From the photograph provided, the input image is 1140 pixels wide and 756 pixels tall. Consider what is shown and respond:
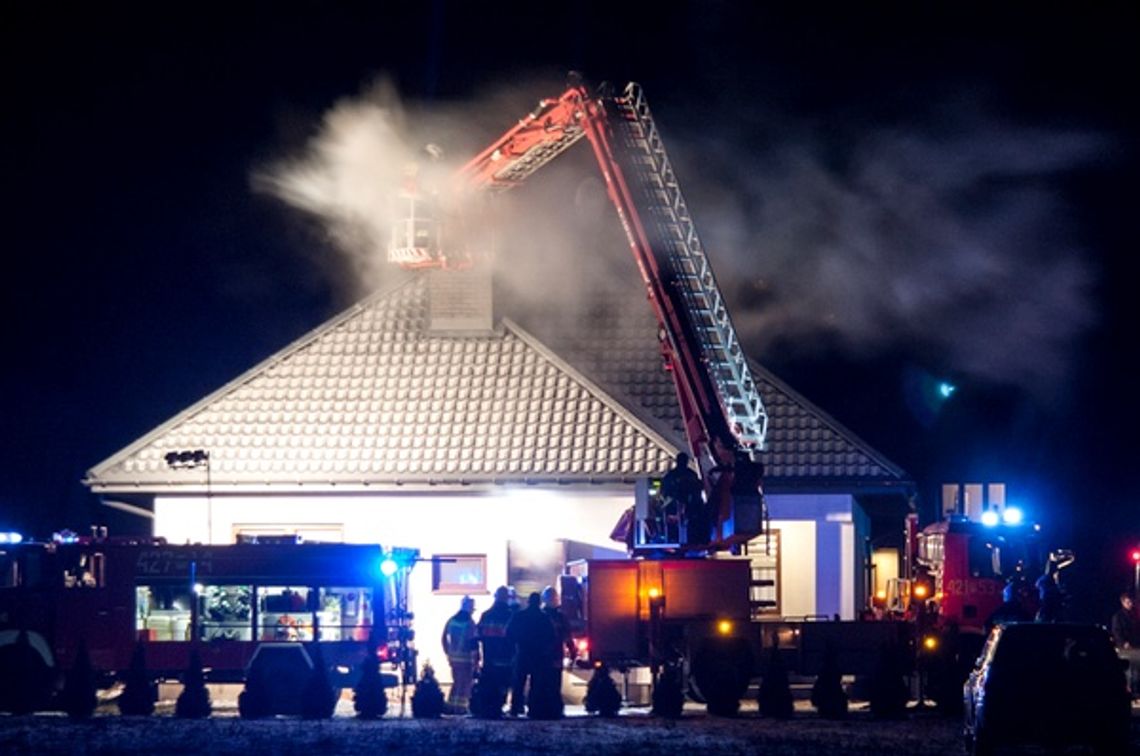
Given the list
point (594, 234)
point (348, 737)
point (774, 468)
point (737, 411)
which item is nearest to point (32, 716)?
point (348, 737)

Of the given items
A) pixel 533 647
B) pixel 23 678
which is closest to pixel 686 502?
pixel 533 647

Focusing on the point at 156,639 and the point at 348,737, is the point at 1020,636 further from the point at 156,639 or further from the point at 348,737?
the point at 156,639

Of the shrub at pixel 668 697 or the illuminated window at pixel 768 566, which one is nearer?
the shrub at pixel 668 697

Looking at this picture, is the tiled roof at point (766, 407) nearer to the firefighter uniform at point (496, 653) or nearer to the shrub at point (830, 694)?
the firefighter uniform at point (496, 653)

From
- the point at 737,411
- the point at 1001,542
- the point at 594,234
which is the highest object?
the point at 594,234

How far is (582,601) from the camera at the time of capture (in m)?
27.9

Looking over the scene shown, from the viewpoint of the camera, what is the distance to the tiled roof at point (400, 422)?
3234 centimetres

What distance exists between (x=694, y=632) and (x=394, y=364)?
402 inches

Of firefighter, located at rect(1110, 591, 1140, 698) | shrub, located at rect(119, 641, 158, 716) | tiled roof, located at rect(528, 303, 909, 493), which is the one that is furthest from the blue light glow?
shrub, located at rect(119, 641, 158, 716)

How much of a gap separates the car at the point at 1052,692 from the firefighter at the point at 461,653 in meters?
9.19

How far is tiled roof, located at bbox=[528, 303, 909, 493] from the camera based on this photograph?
32781mm

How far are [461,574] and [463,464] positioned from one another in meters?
1.79

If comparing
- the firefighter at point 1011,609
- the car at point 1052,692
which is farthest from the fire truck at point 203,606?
the car at point 1052,692

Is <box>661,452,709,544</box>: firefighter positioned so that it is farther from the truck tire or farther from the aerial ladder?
the truck tire
